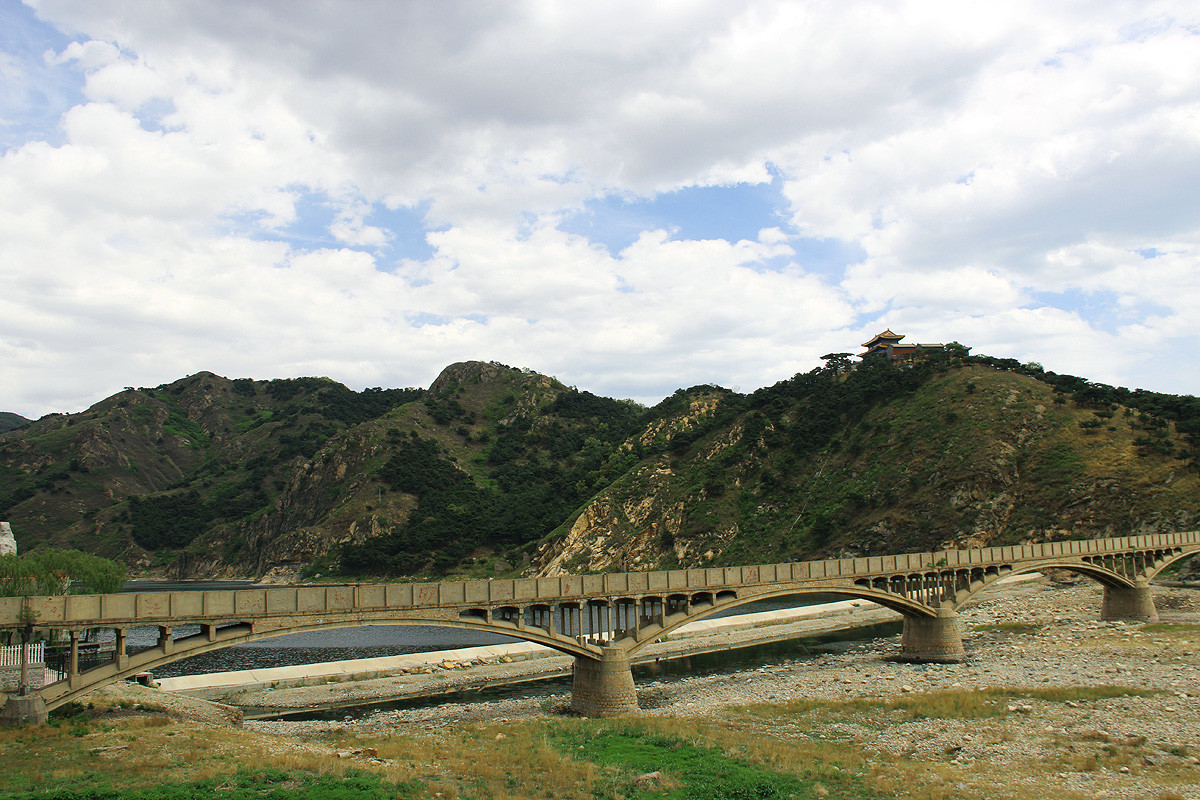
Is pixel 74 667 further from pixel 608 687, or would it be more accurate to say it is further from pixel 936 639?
pixel 936 639

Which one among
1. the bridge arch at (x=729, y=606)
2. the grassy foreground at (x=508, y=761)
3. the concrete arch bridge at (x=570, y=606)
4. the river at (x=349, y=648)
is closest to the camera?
the grassy foreground at (x=508, y=761)

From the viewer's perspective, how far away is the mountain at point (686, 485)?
81.8m

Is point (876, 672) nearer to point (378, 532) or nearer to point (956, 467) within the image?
point (956, 467)

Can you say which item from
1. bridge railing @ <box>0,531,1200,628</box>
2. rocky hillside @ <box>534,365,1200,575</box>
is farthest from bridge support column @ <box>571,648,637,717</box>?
rocky hillside @ <box>534,365,1200,575</box>

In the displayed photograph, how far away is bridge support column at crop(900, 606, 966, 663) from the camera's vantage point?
39031 mm

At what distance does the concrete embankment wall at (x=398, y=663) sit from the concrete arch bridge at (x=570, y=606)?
13.1m

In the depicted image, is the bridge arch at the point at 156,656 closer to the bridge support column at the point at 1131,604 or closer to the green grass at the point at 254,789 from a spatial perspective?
the green grass at the point at 254,789

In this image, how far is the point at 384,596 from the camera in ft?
81.1

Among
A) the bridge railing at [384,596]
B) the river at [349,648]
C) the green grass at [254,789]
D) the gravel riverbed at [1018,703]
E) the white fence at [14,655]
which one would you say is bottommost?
the river at [349,648]

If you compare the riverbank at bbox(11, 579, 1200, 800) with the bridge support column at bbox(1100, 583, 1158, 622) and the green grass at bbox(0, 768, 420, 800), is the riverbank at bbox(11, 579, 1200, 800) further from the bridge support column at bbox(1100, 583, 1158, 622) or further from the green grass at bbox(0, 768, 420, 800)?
the bridge support column at bbox(1100, 583, 1158, 622)

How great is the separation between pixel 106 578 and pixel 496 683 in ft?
103

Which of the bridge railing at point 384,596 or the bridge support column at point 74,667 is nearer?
the bridge support column at point 74,667

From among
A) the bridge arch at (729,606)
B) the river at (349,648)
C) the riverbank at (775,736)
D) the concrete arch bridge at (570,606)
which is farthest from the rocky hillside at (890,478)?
the bridge arch at (729,606)

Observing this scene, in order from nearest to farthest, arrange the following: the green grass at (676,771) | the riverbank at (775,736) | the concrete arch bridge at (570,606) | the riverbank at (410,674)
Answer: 1. the green grass at (676,771)
2. the riverbank at (775,736)
3. the concrete arch bridge at (570,606)
4. the riverbank at (410,674)
